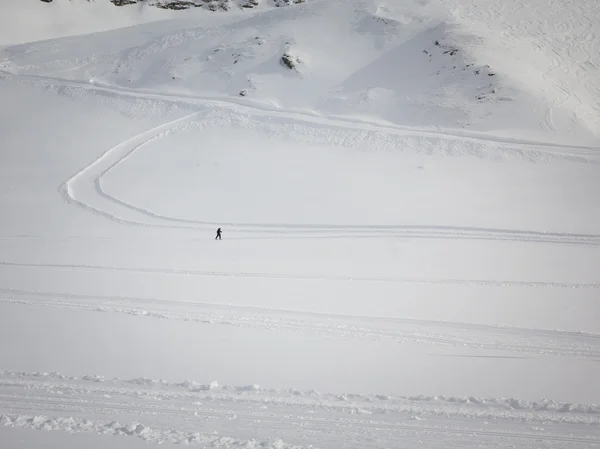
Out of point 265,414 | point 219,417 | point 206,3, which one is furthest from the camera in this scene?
point 206,3

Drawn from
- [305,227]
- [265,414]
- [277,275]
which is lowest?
[277,275]

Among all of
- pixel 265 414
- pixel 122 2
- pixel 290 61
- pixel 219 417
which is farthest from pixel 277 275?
pixel 122 2

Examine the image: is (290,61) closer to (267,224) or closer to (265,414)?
(267,224)

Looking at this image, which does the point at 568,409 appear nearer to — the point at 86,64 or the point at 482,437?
the point at 482,437

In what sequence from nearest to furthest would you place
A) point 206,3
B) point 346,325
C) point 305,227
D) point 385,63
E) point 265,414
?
point 265,414 → point 346,325 → point 305,227 → point 385,63 → point 206,3

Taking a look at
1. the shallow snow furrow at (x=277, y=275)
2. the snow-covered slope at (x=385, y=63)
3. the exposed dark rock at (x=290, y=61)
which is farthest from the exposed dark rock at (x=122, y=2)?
the shallow snow furrow at (x=277, y=275)

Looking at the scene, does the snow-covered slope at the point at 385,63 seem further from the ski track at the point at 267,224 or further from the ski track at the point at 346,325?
the ski track at the point at 346,325

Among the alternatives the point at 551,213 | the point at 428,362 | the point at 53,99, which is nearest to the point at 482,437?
the point at 428,362
